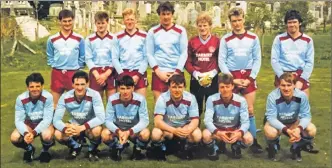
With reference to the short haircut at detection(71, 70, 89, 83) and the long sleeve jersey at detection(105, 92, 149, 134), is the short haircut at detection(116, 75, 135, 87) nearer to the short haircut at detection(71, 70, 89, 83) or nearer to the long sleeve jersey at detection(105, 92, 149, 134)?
the long sleeve jersey at detection(105, 92, 149, 134)

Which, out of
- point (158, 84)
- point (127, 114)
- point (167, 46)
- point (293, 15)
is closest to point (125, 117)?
point (127, 114)

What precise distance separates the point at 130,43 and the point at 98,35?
33 cm

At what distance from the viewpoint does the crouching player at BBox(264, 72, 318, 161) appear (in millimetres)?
5629

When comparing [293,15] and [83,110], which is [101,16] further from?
[293,15]

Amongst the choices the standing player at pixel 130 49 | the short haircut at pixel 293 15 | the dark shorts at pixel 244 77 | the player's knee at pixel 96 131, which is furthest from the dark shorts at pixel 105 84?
the short haircut at pixel 293 15

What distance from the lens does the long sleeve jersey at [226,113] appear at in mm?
5629

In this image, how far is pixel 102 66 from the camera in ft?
18.7

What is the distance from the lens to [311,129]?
224 inches

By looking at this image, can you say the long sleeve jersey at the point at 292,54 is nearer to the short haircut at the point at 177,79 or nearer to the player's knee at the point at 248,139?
the player's knee at the point at 248,139

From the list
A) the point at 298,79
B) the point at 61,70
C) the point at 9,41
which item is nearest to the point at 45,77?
the point at 61,70

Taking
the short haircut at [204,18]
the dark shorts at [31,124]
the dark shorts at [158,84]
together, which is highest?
the short haircut at [204,18]

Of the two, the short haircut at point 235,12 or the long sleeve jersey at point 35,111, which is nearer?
the short haircut at point 235,12

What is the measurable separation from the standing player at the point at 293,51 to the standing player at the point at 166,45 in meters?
0.90

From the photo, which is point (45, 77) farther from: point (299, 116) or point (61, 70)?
point (299, 116)
